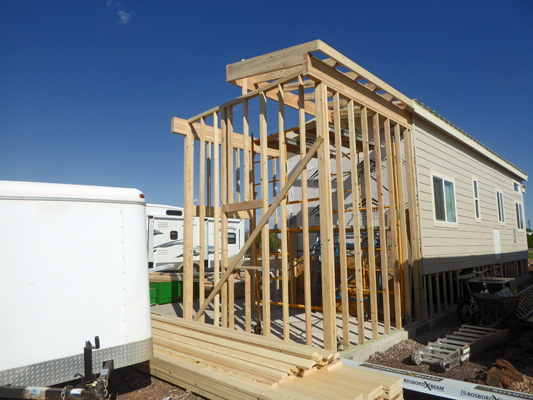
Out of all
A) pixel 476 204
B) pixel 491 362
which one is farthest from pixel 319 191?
pixel 476 204

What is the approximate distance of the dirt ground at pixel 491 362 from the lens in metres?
5.34

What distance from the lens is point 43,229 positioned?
3.73 m

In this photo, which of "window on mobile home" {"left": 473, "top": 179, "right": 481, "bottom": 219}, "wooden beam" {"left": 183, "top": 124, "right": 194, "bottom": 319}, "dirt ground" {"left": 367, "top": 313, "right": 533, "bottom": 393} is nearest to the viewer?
"dirt ground" {"left": 367, "top": 313, "right": 533, "bottom": 393}

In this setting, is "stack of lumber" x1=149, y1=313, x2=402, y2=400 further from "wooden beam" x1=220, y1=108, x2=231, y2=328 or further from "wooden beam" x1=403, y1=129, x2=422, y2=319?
"wooden beam" x1=403, y1=129, x2=422, y2=319

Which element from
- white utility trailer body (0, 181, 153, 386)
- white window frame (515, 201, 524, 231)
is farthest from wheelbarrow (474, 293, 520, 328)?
white window frame (515, 201, 524, 231)

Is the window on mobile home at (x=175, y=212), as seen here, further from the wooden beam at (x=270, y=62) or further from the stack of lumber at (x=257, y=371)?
the stack of lumber at (x=257, y=371)

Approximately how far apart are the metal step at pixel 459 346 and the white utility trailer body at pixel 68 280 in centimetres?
434

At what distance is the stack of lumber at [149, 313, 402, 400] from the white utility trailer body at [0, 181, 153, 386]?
2.56 ft

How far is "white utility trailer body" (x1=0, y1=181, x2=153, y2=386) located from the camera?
3.54 metres

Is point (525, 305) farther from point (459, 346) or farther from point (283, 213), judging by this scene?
point (283, 213)

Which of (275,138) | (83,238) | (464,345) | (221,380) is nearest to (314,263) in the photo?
(275,138)

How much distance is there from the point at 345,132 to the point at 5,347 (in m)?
8.58

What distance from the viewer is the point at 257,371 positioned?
429cm

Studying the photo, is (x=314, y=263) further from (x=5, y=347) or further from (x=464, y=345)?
(x=5, y=347)
